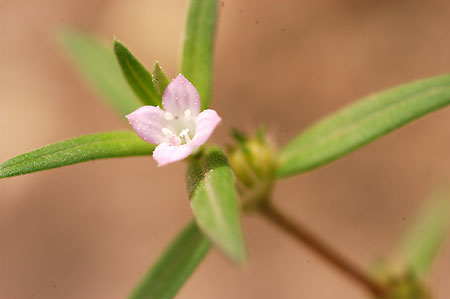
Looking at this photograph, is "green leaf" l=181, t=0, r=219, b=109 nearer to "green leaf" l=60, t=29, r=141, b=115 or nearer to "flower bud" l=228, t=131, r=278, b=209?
"flower bud" l=228, t=131, r=278, b=209

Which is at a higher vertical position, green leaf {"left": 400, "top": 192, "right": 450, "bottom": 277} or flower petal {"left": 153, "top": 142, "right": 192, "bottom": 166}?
flower petal {"left": 153, "top": 142, "right": 192, "bottom": 166}

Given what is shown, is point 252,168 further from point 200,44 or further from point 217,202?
point 217,202

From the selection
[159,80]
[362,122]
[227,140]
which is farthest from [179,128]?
[227,140]

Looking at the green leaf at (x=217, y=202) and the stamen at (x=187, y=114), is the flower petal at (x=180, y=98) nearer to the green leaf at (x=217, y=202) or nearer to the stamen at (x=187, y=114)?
the stamen at (x=187, y=114)

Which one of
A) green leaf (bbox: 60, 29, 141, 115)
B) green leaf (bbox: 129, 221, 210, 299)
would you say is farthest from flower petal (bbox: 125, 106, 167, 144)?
green leaf (bbox: 60, 29, 141, 115)

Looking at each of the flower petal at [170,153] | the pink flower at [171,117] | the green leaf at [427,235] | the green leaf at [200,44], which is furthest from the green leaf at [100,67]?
the green leaf at [427,235]

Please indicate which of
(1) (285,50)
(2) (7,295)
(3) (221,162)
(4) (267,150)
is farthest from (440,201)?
(2) (7,295)
